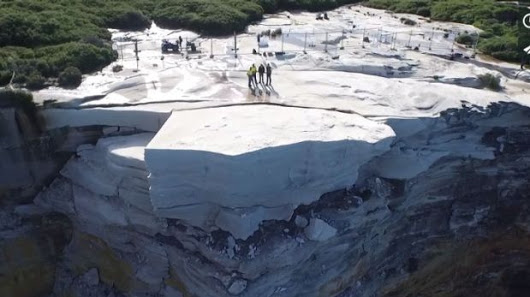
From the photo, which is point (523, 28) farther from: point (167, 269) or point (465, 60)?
point (167, 269)

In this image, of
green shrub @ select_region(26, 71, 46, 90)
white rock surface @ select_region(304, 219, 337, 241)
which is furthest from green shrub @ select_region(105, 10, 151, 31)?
white rock surface @ select_region(304, 219, 337, 241)

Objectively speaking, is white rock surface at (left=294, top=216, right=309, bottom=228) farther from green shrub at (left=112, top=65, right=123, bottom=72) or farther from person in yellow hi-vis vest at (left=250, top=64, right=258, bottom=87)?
green shrub at (left=112, top=65, right=123, bottom=72)

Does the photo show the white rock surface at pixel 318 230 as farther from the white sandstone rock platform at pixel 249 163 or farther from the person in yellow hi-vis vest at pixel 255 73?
the person in yellow hi-vis vest at pixel 255 73

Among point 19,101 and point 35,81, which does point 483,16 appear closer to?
point 35,81

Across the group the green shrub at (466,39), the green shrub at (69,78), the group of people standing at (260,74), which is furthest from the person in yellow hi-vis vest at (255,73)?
the green shrub at (466,39)

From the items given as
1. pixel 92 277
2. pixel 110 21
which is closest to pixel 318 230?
A: pixel 92 277

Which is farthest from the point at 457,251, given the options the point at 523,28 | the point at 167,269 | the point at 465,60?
the point at 523,28

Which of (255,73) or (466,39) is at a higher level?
(466,39)
